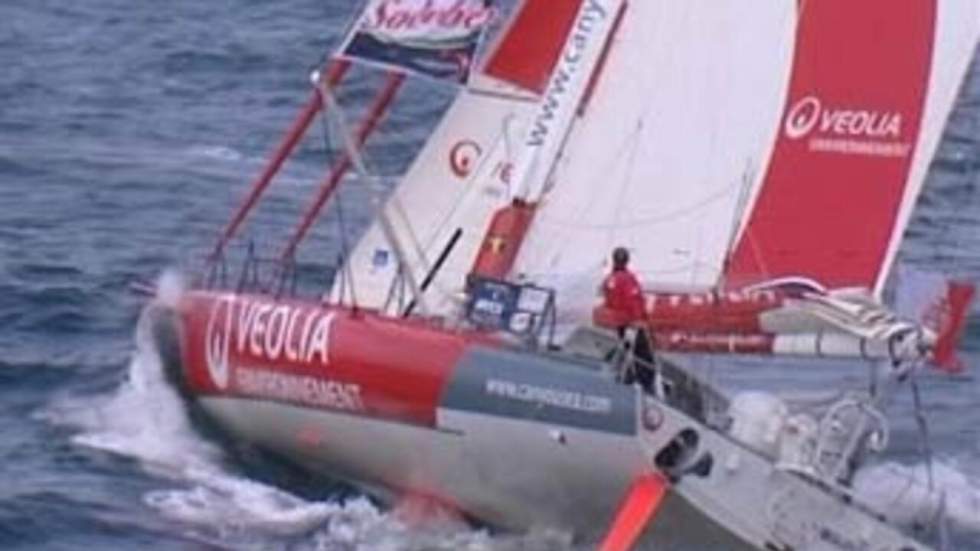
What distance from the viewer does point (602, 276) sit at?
4019 cm

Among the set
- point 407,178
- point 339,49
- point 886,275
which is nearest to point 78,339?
point 407,178

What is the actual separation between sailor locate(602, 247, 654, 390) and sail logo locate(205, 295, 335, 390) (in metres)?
2.98

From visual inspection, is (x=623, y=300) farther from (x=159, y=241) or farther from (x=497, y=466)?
(x=159, y=241)

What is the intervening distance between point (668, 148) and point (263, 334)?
4.25 m

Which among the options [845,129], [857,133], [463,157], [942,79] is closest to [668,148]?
[845,129]

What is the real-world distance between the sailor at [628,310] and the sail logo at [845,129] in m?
2.40

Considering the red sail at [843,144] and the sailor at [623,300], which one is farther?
the red sail at [843,144]

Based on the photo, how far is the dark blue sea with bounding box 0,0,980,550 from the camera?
126 feet

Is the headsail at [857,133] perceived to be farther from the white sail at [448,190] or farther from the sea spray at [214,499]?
the white sail at [448,190]

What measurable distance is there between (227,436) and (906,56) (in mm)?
7620

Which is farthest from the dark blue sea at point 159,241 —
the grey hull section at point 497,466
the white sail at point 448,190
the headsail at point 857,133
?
the headsail at point 857,133

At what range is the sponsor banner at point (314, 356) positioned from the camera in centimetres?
3800

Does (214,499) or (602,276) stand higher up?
(602,276)

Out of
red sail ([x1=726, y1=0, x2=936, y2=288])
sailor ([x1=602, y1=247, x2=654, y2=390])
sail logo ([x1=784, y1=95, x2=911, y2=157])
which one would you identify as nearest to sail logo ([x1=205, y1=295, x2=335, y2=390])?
sailor ([x1=602, y1=247, x2=654, y2=390])
